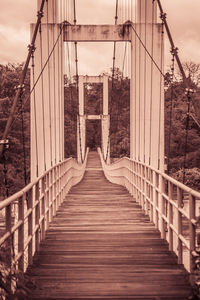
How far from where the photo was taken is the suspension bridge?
4.79 m

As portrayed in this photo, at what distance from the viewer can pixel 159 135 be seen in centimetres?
1198

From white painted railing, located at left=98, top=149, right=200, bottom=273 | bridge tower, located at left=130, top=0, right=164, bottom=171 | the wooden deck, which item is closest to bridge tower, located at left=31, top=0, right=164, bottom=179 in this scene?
bridge tower, located at left=130, top=0, right=164, bottom=171

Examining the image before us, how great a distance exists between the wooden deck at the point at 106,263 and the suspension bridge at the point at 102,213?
0.01 m

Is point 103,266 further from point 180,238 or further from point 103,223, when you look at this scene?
point 103,223

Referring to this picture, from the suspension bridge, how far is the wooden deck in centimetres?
1

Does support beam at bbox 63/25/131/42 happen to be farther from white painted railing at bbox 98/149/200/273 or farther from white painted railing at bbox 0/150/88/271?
white painted railing at bbox 0/150/88/271

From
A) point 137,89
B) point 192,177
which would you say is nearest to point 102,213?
point 137,89

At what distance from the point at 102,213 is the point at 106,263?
4.48m

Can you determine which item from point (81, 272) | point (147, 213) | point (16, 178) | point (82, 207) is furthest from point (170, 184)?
point (16, 178)

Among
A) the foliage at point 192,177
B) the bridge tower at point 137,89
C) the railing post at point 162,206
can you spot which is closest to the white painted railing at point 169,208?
the railing post at point 162,206

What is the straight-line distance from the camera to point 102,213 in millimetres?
10266

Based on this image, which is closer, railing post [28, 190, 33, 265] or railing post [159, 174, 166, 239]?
railing post [28, 190, 33, 265]

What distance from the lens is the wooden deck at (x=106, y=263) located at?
15.5 feet

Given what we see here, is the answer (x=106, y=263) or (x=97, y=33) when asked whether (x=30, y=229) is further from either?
(x=97, y=33)
